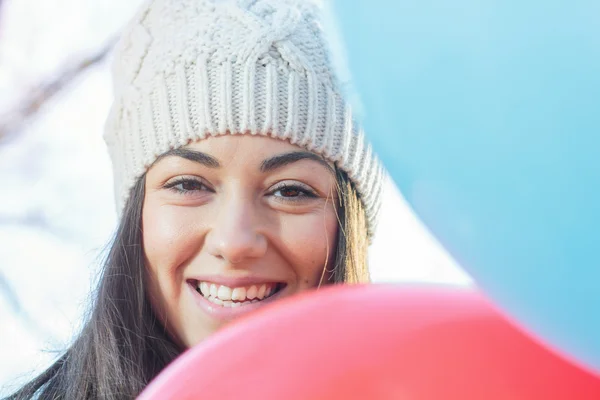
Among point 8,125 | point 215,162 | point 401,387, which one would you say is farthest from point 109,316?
point 8,125

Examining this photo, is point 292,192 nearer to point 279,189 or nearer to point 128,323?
point 279,189

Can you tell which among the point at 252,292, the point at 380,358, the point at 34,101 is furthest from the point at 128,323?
the point at 34,101

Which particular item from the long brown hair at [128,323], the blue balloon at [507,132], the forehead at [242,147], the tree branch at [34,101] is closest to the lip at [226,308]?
the long brown hair at [128,323]

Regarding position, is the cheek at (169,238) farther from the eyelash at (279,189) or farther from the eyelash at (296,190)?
the eyelash at (296,190)

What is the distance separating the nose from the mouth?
10cm

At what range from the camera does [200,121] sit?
6.47 ft

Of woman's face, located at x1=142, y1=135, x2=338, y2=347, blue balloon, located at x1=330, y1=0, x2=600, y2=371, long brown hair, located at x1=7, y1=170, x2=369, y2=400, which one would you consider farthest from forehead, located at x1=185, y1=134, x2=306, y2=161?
blue balloon, located at x1=330, y1=0, x2=600, y2=371

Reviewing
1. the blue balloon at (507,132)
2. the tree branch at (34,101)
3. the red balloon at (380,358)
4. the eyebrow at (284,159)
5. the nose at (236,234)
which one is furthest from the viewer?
the tree branch at (34,101)

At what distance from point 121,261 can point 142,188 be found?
0.67 ft

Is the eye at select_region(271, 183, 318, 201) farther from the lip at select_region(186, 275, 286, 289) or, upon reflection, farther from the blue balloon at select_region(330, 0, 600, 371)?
the blue balloon at select_region(330, 0, 600, 371)

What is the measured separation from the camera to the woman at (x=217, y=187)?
1915 millimetres

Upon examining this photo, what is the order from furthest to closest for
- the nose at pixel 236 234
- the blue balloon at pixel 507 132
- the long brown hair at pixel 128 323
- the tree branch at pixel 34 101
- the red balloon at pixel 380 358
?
the tree branch at pixel 34 101 → the long brown hair at pixel 128 323 → the nose at pixel 236 234 → the red balloon at pixel 380 358 → the blue balloon at pixel 507 132

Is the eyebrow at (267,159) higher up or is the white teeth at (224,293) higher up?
the eyebrow at (267,159)

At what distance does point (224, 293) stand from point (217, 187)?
26 centimetres
